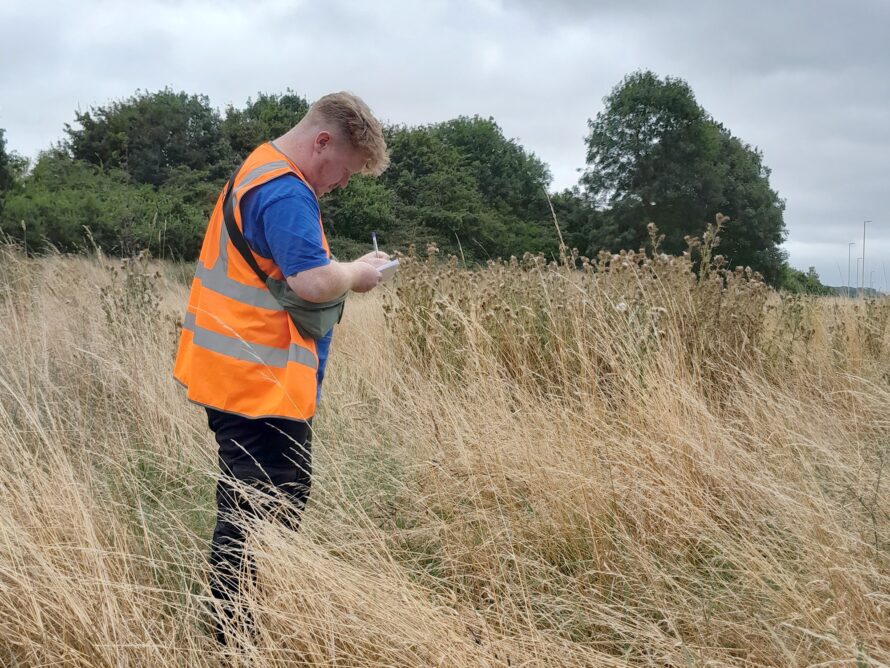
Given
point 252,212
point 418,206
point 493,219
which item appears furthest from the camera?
point 493,219

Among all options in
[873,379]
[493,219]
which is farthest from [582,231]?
[873,379]

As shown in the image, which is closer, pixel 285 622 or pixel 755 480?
pixel 285 622

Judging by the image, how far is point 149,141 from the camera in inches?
968

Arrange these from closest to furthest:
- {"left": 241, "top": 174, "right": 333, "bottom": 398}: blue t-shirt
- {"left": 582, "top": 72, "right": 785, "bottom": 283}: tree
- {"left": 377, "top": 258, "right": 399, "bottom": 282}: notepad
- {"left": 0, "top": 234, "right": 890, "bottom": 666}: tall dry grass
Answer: {"left": 0, "top": 234, "right": 890, "bottom": 666}: tall dry grass < {"left": 241, "top": 174, "right": 333, "bottom": 398}: blue t-shirt < {"left": 377, "top": 258, "right": 399, "bottom": 282}: notepad < {"left": 582, "top": 72, "right": 785, "bottom": 283}: tree

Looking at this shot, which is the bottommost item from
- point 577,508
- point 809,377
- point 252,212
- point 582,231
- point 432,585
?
point 432,585

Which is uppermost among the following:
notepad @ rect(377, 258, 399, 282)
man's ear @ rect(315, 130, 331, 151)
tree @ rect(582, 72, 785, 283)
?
tree @ rect(582, 72, 785, 283)

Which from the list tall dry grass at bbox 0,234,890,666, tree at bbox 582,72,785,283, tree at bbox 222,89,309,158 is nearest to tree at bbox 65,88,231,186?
tree at bbox 222,89,309,158

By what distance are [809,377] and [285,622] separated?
394 centimetres

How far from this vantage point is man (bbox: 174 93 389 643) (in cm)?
215

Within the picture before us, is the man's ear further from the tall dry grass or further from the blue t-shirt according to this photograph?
the tall dry grass

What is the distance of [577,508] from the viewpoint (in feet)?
8.53

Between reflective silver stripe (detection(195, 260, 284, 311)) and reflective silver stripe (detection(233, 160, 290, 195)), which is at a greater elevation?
reflective silver stripe (detection(233, 160, 290, 195))

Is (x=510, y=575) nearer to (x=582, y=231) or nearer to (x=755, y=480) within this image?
(x=755, y=480)

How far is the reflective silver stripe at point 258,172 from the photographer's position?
86.7 inches
